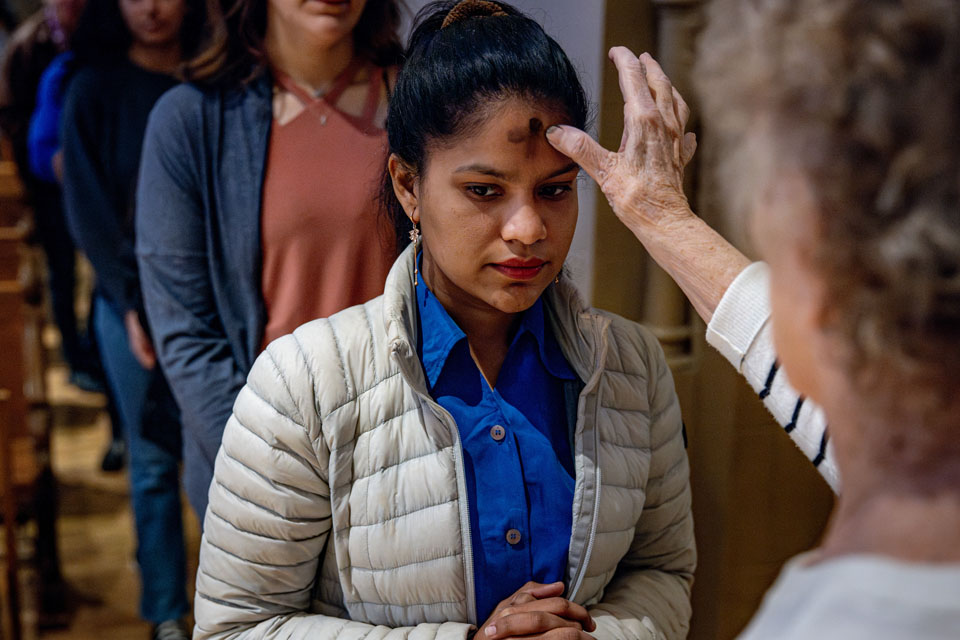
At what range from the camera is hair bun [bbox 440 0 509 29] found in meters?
1.36

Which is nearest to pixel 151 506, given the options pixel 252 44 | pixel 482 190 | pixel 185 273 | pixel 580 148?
pixel 185 273

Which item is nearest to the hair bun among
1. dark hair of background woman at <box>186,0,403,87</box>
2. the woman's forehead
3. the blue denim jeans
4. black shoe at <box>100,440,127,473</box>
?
the woman's forehead

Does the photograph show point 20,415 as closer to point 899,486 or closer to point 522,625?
point 522,625

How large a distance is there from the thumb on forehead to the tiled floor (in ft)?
7.08

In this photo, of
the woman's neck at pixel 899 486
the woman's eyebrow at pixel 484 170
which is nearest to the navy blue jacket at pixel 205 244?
the woman's eyebrow at pixel 484 170

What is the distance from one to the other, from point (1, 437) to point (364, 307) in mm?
1469

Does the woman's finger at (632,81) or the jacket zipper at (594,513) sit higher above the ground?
the woman's finger at (632,81)

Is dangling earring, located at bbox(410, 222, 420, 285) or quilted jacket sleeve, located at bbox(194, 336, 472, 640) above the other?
dangling earring, located at bbox(410, 222, 420, 285)

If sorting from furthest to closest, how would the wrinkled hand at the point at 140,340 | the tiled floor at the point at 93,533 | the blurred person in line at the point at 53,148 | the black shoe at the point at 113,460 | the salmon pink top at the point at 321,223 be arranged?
the black shoe at the point at 113,460 → the tiled floor at the point at 93,533 → the blurred person in line at the point at 53,148 → the wrinkled hand at the point at 140,340 → the salmon pink top at the point at 321,223

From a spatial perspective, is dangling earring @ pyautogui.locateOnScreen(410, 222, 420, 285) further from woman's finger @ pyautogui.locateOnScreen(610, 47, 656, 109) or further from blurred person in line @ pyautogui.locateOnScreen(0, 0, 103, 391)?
blurred person in line @ pyautogui.locateOnScreen(0, 0, 103, 391)

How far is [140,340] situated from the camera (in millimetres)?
2211

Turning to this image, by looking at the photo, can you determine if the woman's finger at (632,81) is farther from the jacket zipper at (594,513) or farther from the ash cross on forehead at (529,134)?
the jacket zipper at (594,513)

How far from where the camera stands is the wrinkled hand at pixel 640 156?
1280 millimetres

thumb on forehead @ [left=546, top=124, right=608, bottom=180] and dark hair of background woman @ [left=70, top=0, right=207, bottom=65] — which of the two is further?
dark hair of background woman @ [left=70, top=0, right=207, bottom=65]
